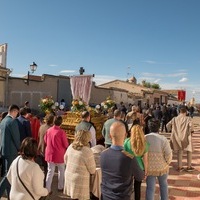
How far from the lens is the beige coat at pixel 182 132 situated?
770cm

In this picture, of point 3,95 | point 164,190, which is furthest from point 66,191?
point 3,95

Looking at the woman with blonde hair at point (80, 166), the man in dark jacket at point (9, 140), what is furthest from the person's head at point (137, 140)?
the man in dark jacket at point (9, 140)

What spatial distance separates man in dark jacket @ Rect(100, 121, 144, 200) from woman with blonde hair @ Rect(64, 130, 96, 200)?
63 cm

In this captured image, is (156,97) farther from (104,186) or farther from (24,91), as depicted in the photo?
(104,186)

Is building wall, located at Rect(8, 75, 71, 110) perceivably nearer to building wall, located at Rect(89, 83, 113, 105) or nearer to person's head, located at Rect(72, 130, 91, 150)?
building wall, located at Rect(89, 83, 113, 105)

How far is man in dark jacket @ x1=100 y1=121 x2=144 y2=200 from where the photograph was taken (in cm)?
312

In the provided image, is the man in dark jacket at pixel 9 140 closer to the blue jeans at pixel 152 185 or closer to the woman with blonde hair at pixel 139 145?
the woman with blonde hair at pixel 139 145

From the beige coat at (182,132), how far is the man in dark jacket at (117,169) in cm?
490

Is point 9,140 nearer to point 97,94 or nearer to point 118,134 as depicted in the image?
point 118,134

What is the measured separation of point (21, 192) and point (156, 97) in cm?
4544

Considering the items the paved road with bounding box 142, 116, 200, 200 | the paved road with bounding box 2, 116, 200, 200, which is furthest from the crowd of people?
the paved road with bounding box 142, 116, 200, 200

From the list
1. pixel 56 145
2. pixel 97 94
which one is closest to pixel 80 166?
pixel 56 145

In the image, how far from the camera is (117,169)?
313 cm

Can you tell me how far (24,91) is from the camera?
20.1 metres
